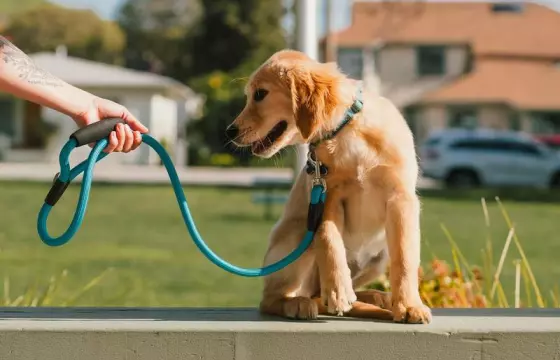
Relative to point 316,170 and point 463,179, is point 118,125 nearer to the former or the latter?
point 316,170

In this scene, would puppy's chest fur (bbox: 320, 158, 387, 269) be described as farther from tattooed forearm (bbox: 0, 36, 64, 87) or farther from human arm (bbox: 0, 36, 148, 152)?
tattooed forearm (bbox: 0, 36, 64, 87)

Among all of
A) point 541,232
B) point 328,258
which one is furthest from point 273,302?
point 541,232

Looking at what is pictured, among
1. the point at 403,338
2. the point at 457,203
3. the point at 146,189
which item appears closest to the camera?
the point at 403,338

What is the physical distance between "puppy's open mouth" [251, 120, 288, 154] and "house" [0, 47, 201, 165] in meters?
34.9

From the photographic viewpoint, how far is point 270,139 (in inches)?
140

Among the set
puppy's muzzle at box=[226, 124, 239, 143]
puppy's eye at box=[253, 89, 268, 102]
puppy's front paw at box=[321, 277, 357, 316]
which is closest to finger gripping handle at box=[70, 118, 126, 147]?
puppy's muzzle at box=[226, 124, 239, 143]

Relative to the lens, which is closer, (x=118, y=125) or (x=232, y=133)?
(x=118, y=125)

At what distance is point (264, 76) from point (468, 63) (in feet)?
154

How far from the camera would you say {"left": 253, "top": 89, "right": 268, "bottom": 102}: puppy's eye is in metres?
3.56

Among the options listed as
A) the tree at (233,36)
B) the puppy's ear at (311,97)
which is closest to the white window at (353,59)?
the tree at (233,36)

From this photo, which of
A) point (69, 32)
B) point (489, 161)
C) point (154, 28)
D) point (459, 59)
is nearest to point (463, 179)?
point (489, 161)

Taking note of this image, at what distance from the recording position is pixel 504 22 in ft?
164

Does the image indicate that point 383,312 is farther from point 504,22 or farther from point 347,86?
point 504,22

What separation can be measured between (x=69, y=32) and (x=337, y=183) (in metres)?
66.1
